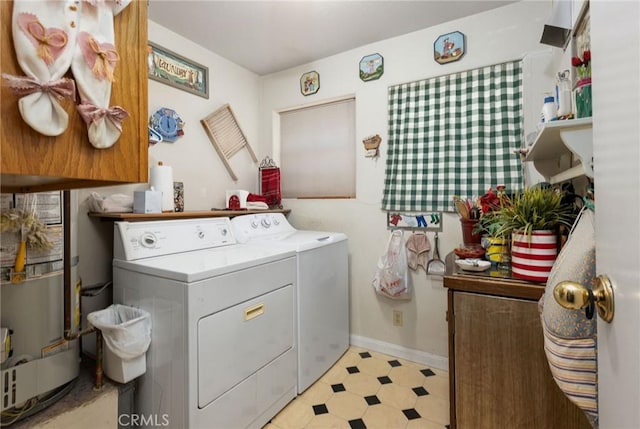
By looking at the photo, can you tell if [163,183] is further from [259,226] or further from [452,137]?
[452,137]

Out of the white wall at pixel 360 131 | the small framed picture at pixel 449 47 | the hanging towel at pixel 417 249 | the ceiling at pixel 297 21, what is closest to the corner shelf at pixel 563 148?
the white wall at pixel 360 131

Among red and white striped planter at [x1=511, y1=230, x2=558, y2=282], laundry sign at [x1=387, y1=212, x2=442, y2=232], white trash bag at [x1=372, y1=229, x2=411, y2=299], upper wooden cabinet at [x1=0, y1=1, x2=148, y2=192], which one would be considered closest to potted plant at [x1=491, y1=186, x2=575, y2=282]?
red and white striped planter at [x1=511, y1=230, x2=558, y2=282]

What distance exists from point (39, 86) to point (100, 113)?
0.10 m

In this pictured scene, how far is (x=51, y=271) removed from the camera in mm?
1231

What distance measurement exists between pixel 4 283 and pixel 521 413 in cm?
194

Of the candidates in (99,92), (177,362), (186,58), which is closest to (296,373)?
(177,362)

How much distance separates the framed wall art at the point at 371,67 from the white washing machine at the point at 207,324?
1594 mm

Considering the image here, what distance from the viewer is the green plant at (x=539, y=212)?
1.13m

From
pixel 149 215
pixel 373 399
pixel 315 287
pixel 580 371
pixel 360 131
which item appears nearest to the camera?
pixel 580 371

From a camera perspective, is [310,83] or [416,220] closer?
[416,220]

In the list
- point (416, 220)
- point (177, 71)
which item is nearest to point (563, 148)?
point (416, 220)

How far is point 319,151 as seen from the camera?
2.76 meters

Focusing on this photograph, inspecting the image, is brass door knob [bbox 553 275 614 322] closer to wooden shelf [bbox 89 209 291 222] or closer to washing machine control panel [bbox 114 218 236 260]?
washing machine control panel [bbox 114 218 236 260]

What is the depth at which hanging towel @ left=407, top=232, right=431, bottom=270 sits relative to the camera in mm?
2221
